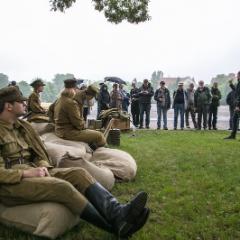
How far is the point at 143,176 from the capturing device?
25.3 ft

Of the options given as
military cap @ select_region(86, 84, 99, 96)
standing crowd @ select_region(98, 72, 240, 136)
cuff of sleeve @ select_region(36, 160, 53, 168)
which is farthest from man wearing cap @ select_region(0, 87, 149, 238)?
standing crowd @ select_region(98, 72, 240, 136)

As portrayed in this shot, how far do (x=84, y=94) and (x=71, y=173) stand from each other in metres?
4.55

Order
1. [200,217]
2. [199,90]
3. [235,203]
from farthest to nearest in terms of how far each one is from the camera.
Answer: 1. [199,90]
2. [235,203]
3. [200,217]

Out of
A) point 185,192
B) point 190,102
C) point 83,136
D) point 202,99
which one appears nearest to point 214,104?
point 202,99

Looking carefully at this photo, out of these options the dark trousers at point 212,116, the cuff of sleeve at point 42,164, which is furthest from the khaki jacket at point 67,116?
the dark trousers at point 212,116

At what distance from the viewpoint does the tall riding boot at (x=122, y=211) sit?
14.2 ft

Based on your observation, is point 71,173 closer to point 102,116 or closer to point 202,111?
point 102,116

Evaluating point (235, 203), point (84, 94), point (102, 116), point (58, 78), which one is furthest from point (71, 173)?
point (58, 78)

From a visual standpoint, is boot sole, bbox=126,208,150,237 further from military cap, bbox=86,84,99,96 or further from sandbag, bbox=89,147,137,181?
military cap, bbox=86,84,99,96

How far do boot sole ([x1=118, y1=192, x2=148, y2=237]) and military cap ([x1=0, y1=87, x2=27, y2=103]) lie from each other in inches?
69.5

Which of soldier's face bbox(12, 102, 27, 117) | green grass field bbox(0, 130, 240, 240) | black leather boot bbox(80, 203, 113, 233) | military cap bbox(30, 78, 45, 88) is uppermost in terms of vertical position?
military cap bbox(30, 78, 45, 88)

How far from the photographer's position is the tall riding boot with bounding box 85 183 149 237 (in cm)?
432

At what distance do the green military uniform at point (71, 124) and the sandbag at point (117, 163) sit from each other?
0.82m

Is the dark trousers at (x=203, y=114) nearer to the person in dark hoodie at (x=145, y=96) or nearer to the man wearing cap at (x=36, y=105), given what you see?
the person in dark hoodie at (x=145, y=96)
